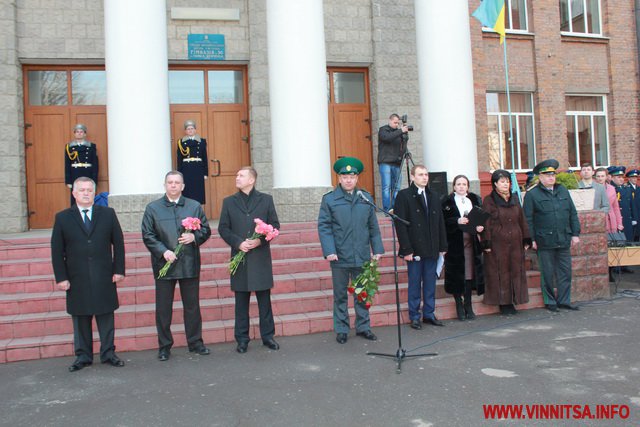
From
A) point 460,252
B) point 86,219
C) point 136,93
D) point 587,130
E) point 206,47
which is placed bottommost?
point 460,252

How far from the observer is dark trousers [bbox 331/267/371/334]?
21.0ft

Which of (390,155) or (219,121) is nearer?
Result: (390,155)

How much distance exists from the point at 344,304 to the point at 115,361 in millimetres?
2457

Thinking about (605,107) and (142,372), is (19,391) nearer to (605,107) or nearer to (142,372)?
(142,372)

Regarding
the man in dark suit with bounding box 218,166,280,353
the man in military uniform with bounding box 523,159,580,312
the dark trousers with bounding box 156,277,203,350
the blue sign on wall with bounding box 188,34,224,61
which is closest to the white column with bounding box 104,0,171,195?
the blue sign on wall with bounding box 188,34,224,61

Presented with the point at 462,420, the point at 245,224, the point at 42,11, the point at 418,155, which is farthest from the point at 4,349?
the point at 418,155

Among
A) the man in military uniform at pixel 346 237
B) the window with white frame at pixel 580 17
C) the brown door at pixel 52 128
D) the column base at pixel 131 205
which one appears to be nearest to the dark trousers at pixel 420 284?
the man in military uniform at pixel 346 237

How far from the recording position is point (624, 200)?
11.7 m

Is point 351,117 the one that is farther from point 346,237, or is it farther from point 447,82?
point 346,237

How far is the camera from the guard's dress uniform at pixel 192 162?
11.0 m

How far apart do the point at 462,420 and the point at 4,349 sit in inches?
185

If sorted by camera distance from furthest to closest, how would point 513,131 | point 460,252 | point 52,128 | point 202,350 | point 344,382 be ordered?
point 513,131
point 52,128
point 460,252
point 202,350
point 344,382

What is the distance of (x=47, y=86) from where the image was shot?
A: 40.1 ft

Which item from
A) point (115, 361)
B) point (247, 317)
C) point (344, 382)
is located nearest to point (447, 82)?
point (247, 317)
